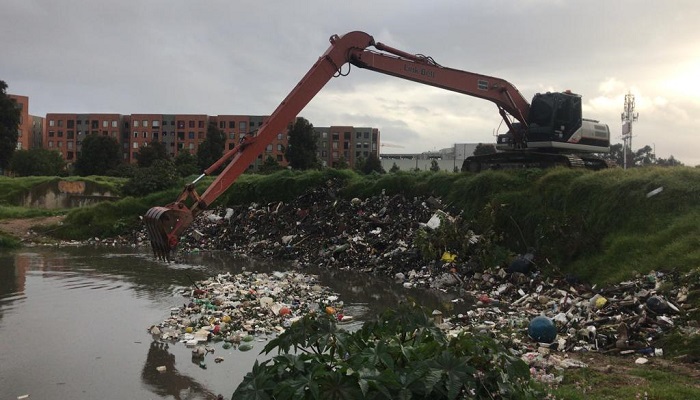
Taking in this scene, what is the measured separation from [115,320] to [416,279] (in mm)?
5576

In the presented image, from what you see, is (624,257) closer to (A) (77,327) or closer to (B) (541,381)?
(B) (541,381)

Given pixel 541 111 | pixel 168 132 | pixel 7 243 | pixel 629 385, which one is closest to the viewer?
pixel 629 385

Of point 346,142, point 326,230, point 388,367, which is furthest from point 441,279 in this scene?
point 346,142

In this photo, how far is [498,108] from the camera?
13438 mm

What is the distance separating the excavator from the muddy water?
2.28 meters

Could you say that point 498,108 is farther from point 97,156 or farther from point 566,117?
point 97,156

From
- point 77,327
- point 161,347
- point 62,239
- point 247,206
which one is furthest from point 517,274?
point 62,239

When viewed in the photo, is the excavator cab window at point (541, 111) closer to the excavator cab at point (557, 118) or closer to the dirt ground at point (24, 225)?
the excavator cab at point (557, 118)

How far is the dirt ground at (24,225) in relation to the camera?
17703 millimetres

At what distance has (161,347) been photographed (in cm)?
561

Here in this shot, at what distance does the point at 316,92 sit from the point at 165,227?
4.64 meters

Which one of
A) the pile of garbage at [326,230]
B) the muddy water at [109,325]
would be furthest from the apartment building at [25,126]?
the muddy water at [109,325]

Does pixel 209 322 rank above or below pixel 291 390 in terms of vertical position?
below

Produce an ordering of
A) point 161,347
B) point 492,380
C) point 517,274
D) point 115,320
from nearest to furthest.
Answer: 1. point 492,380
2. point 161,347
3. point 115,320
4. point 517,274
